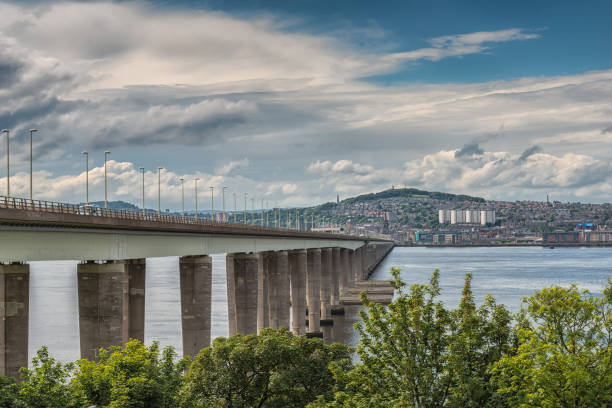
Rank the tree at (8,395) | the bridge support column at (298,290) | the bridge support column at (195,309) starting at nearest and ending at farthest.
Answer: the tree at (8,395), the bridge support column at (195,309), the bridge support column at (298,290)

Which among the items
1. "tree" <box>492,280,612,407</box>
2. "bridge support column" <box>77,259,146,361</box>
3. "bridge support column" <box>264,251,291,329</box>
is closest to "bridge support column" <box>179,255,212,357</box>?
"bridge support column" <box>77,259,146,361</box>

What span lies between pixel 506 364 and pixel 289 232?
2768 inches

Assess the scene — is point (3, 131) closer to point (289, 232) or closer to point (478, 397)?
point (478, 397)

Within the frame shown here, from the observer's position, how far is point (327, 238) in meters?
126

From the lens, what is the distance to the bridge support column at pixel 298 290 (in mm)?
91750

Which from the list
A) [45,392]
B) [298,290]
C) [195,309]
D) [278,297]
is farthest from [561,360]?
[298,290]

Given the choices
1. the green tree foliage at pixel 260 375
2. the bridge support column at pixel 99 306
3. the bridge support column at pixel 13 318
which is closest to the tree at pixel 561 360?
the green tree foliage at pixel 260 375

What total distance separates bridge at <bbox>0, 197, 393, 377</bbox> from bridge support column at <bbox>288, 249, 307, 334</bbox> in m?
Answer: 0.14

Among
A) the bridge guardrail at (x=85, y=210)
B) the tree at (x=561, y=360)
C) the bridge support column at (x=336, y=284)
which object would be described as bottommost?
the bridge support column at (x=336, y=284)

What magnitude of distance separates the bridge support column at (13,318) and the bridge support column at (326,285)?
70034 millimetres

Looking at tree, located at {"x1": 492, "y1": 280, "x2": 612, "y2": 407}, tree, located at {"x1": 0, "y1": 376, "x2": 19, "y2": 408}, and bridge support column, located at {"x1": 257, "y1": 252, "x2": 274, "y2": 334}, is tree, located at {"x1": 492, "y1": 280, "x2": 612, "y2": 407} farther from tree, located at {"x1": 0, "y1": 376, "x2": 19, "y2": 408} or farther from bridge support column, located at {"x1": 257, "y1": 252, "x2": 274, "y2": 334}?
bridge support column, located at {"x1": 257, "y1": 252, "x2": 274, "y2": 334}

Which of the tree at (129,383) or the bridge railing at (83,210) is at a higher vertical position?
the bridge railing at (83,210)

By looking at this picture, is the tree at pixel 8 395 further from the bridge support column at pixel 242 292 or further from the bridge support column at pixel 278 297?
the bridge support column at pixel 278 297

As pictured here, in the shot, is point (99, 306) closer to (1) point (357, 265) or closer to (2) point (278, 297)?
(2) point (278, 297)
